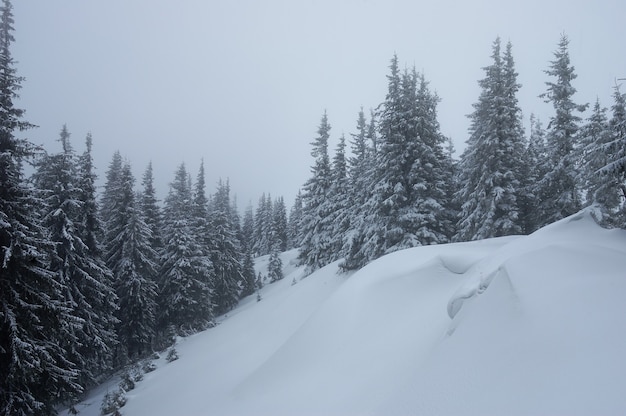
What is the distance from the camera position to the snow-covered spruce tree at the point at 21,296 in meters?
9.46

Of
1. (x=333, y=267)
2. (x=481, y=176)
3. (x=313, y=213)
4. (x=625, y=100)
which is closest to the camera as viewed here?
(x=625, y=100)

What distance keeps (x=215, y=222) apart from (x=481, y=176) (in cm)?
2760

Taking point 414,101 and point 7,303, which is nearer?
point 7,303

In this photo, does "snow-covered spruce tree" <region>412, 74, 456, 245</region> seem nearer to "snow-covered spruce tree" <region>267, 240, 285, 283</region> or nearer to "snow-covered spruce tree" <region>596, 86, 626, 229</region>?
"snow-covered spruce tree" <region>596, 86, 626, 229</region>

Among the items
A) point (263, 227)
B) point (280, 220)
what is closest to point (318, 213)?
point (280, 220)

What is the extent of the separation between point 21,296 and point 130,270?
13.4 meters

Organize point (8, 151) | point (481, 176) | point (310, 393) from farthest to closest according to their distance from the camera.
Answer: point (481, 176), point (8, 151), point (310, 393)

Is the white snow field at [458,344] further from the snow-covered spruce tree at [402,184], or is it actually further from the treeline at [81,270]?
the snow-covered spruce tree at [402,184]

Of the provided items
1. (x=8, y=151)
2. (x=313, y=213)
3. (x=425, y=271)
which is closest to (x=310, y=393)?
(x=425, y=271)

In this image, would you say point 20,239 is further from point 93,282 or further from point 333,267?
point 333,267

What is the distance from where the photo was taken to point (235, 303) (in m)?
39.6

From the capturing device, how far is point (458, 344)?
624cm

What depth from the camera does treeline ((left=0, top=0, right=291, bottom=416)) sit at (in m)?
9.88

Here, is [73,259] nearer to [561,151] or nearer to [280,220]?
[561,151]
